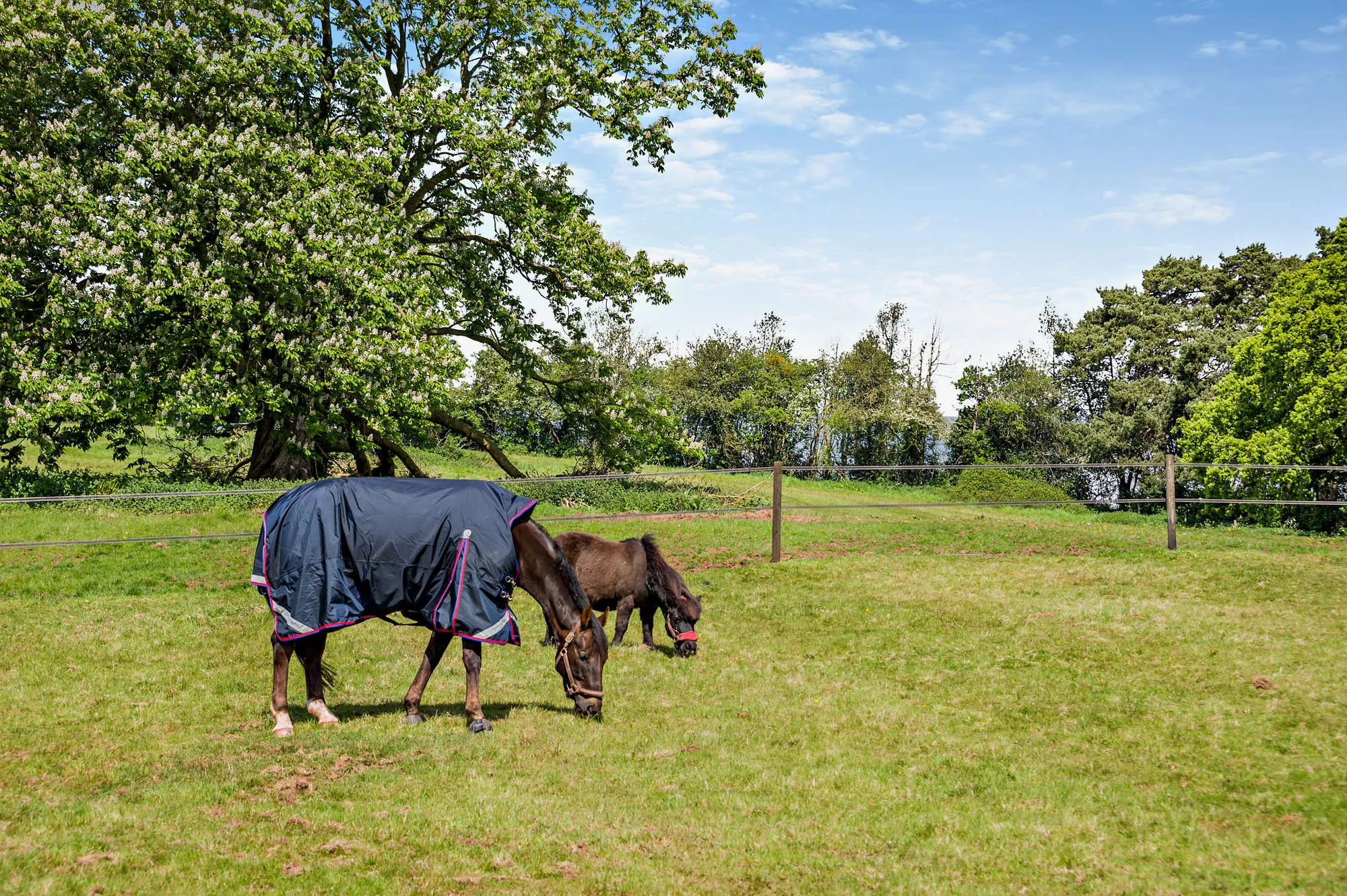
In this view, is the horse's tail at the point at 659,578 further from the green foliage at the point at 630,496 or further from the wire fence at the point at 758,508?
the green foliage at the point at 630,496

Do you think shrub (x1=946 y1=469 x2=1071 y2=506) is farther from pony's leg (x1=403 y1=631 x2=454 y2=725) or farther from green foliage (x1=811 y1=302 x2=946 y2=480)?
pony's leg (x1=403 y1=631 x2=454 y2=725)

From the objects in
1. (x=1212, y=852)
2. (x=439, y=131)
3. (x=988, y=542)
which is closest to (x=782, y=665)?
(x=1212, y=852)

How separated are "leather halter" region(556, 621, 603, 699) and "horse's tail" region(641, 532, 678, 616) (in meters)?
2.55

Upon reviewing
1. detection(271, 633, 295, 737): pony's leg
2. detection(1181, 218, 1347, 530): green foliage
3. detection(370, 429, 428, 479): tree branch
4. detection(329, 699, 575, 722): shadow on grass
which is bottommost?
detection(329, 699, 575, 722): shadow on grass

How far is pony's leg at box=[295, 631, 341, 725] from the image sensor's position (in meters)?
7.44

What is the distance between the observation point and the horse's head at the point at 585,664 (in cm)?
748

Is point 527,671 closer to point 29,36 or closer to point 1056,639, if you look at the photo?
point 1056,639

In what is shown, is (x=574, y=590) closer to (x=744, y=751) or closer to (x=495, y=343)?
(x=744, y=751)

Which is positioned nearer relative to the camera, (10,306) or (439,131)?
(10,306)

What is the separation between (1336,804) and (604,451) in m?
19.2

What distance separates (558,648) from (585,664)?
0.89ft

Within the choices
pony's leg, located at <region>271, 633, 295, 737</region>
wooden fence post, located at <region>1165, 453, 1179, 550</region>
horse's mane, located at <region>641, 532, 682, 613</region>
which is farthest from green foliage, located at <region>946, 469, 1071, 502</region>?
pony's leg, located at <region>271, 633, 295, 737</region>

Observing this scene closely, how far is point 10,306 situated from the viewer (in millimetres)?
17016

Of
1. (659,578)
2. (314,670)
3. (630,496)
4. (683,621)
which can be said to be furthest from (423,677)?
(630,496)
